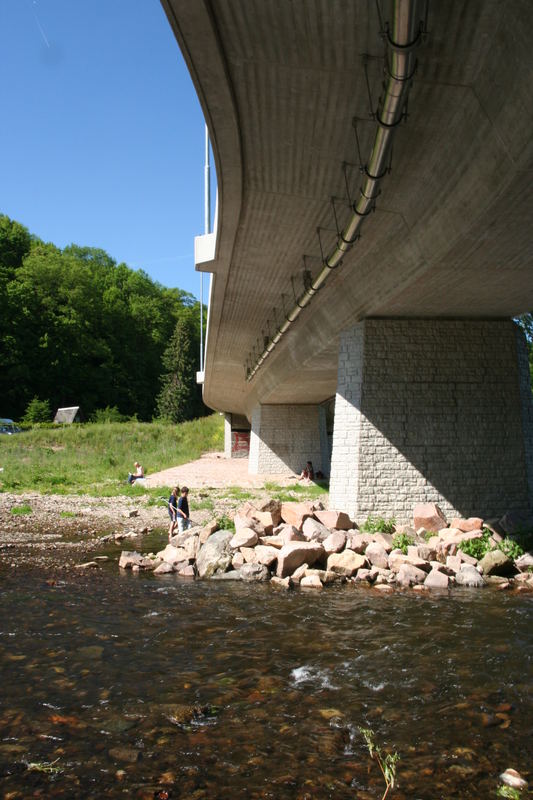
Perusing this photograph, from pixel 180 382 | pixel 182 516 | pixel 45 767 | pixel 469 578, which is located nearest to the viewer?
pixel 45 767

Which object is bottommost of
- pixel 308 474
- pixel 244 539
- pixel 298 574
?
pixel 298 574

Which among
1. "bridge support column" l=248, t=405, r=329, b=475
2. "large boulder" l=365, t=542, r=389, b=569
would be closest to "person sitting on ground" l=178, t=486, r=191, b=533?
"large boulder" l=365, t=542, r=389, b=569

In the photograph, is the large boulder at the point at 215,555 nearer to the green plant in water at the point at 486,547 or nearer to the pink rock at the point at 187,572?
the pink rock at the point at 187,572

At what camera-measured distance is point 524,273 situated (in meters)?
11.4

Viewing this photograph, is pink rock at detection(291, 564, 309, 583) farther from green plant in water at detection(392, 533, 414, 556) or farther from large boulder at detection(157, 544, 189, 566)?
large boulder at detection(157, 544, 189, 566)

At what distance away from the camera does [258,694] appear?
6184mm

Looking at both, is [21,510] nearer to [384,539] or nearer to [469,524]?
[384,539]

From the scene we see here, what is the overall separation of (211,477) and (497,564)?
2150 cm

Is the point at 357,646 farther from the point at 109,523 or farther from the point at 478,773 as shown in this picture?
the point at 109,523

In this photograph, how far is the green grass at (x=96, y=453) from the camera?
26875mm

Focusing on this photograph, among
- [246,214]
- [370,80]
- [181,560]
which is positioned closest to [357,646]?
[181,560]

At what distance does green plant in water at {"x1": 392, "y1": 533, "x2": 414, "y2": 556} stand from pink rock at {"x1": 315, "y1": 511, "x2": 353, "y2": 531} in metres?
1.10

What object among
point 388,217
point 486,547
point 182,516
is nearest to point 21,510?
point 182,516

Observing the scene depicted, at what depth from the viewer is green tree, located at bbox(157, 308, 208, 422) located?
79.1 m
